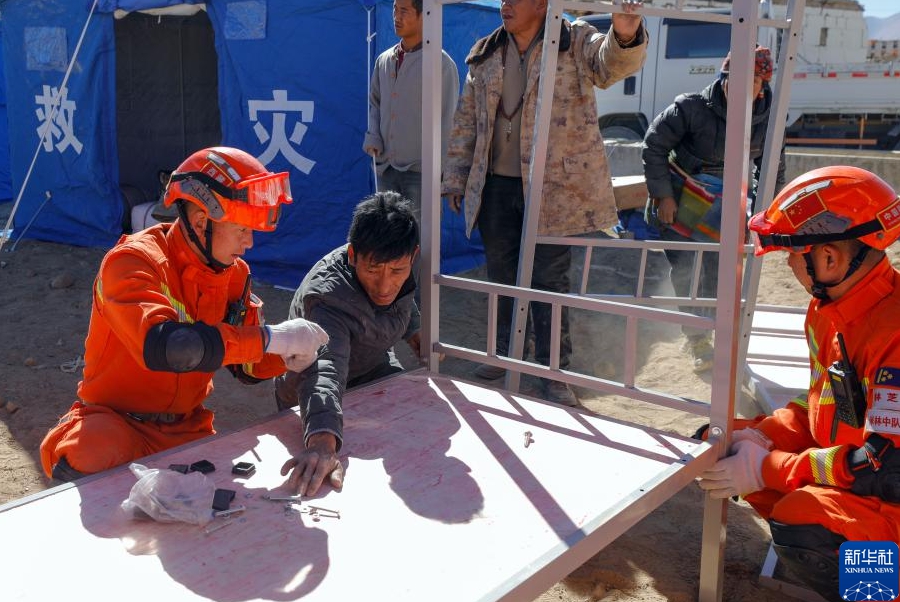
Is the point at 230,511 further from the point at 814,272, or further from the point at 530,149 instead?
the point at 530,149

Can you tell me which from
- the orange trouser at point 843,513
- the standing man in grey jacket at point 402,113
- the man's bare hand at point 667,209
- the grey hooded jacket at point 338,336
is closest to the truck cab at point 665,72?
the standing man in grey jacket at point 402,113

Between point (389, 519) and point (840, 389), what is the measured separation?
3.77 feet

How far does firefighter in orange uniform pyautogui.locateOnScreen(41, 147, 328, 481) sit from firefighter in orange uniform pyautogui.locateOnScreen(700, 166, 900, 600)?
119 centimetres

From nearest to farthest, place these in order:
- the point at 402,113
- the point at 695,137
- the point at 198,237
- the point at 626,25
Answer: the point at 198,237 < the point at 626,25 < the point at 695,137 < the point at 402,113

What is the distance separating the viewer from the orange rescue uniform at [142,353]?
2.01 m

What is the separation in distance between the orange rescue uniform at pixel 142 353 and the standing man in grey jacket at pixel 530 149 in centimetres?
156

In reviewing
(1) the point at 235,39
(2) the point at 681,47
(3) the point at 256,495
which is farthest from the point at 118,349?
(2) the point at 681,47

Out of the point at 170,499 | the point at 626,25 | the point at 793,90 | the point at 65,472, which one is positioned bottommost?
the point at 65,472

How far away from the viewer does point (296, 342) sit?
210 centimetres

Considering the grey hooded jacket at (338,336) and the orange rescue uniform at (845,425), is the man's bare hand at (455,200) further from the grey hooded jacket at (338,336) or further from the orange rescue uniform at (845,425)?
the orange rescue uniform at (845,425)

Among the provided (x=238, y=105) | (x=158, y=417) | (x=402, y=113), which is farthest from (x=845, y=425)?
(x=238, y=105)

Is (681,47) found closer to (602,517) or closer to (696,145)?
(696,145)

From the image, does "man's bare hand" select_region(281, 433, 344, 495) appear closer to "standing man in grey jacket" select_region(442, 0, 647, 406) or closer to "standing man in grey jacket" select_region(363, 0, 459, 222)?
Answer: "standing man in grey jacket" select_region(442, 0, 647, 406)

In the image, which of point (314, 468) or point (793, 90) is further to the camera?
point (793, 90)
